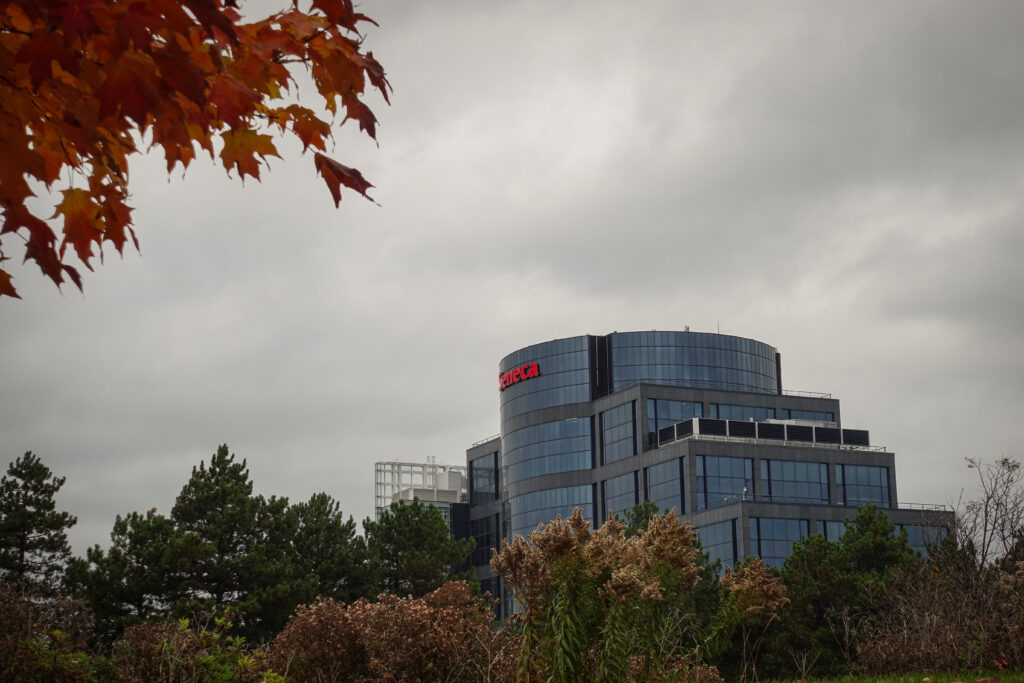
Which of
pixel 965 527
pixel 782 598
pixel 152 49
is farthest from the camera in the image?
pixel 965 527

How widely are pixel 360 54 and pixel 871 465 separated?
76.9m

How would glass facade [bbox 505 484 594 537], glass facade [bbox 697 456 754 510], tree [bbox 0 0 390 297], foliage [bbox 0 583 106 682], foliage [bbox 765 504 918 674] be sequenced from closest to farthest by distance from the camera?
tree [bbox 0 0 390 297] < foliage [bbox 0 583 106 682] < foliage [bbox 765 504 918 674] < glass facade [bbox 697 456 754 510] < glass facade [bbox 505 484 594 537]

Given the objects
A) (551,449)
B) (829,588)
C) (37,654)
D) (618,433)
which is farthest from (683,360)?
(37,654)

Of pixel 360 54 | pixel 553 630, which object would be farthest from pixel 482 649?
pixel 360 54

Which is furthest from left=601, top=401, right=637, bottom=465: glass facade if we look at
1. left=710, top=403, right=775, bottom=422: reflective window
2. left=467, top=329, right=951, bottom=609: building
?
left=710, top=403, right=775, bottom=422: reflective window

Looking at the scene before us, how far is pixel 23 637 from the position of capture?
37.1 feet

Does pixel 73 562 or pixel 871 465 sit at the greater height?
pixel 871 465

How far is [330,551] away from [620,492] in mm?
40146

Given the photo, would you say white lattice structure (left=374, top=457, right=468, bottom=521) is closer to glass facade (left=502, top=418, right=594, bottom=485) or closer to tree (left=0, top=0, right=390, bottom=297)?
glass facade (left=502, top=418, right=594, bottom=485)

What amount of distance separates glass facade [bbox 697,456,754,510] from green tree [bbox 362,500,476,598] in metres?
30.8

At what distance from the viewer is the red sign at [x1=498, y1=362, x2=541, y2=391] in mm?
85156

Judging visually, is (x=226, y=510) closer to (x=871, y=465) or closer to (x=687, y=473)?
(x=687, y=473)

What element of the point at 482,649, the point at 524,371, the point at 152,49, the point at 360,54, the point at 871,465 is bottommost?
the point at 482,649

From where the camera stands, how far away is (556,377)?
83.9m
